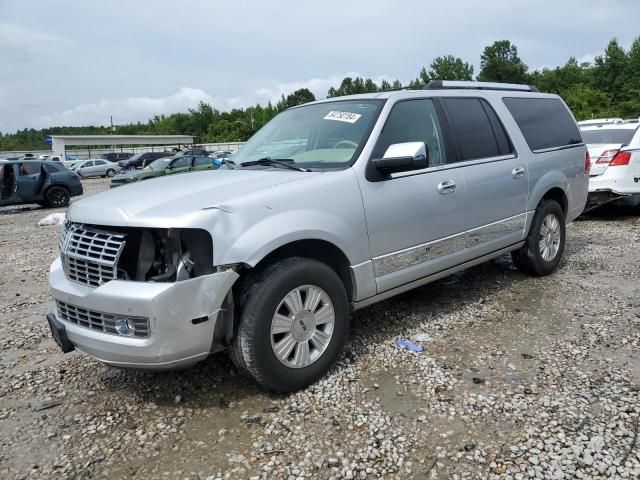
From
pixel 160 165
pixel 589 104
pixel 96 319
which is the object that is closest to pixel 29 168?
pixel 160 165

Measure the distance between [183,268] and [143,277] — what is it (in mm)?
234

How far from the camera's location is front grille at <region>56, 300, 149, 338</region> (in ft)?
8.85

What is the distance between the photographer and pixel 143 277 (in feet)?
9.16

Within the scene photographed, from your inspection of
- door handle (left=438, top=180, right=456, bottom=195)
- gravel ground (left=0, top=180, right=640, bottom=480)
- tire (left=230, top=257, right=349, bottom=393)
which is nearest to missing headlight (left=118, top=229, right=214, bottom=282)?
tire (left=230, top=257, right=349, bottom=393)

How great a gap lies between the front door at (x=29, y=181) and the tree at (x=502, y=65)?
67.3 meters

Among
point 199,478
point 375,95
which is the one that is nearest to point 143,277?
point 199,478

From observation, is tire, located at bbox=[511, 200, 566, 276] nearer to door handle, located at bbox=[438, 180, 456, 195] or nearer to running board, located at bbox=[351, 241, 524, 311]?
running board, located at bbox=[351, 241, 524, 311]

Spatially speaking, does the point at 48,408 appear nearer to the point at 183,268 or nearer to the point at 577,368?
the point at 183,268

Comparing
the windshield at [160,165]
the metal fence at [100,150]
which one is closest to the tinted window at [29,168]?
the windshield at [160,165]

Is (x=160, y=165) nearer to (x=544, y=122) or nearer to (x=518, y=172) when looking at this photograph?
(x=544, y=122)

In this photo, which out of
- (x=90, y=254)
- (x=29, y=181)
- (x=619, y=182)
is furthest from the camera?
(x=29, y=181)

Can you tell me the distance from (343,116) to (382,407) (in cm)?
215

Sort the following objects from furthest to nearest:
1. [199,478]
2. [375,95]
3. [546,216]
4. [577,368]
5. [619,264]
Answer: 1. [619,264]
2. [546,216]
3. [375,95]
4. [577,368]
5. [199,478]

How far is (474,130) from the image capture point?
14.6 ft
